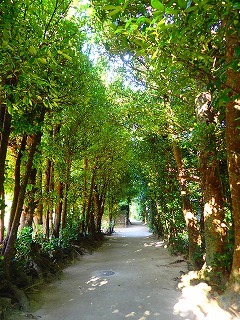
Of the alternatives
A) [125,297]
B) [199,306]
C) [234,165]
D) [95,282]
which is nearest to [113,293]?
[125,297]

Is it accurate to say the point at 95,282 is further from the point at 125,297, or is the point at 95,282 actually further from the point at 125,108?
the point at 125,108

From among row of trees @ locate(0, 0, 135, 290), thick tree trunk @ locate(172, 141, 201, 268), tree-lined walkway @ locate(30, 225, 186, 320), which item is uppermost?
row of trees @ locate(0, 0, 135, 290)

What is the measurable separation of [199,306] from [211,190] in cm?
237

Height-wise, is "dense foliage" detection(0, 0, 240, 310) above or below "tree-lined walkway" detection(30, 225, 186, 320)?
above

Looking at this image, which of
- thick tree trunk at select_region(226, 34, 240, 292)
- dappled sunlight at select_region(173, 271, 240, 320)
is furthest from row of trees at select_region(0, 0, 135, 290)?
dappled sunlight at select_region(173, 271, 240, 320)

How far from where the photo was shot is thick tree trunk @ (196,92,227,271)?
17.9 ft

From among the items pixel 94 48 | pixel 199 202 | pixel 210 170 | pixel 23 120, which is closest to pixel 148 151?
pixel 199 202

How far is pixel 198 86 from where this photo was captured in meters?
6.23

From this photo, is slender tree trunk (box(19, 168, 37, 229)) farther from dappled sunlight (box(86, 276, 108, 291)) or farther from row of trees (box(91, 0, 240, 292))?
row of trees (box(91, 0, 240, 292))

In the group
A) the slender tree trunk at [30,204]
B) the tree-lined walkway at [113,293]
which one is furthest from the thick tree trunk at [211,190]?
the slender tree trunk at [30,204]

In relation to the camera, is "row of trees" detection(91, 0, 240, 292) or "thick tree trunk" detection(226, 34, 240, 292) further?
"thick tree trunk" detection(226, 34, 240, 292)

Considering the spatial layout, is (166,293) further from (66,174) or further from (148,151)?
(148,151)

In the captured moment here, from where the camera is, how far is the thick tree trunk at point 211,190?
17.9ft

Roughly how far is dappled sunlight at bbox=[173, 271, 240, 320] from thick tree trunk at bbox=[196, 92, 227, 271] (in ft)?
1.85
